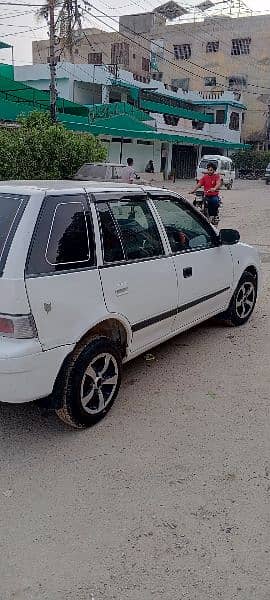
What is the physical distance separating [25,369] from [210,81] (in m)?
56.7

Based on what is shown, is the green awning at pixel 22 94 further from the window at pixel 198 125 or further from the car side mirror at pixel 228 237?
the car side mirror at pixel 228 237

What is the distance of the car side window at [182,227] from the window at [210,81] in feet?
178

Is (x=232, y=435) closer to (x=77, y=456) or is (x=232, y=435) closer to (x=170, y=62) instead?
(x=77, y=456)

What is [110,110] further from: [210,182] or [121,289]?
[121,289]

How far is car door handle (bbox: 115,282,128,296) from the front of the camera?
11.1ft

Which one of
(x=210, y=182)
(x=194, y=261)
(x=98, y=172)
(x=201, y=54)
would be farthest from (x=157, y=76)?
(x=194, y=261)

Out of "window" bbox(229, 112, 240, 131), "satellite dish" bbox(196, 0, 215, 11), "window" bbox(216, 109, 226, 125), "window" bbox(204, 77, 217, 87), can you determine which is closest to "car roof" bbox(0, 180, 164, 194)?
"window" bbox(216, 109, 226, 125)

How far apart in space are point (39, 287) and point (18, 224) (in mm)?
402

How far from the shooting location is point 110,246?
3410 millimetres

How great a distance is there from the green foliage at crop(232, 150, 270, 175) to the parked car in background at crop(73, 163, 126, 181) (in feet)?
97.1

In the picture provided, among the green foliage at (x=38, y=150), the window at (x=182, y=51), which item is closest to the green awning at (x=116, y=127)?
the green foliage at (x=38, y=150)

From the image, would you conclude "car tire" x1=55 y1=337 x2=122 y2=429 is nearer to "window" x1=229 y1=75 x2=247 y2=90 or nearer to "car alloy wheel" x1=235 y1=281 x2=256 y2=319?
"car alloy wheel" x1=235 y1=281 x2=256 y2=319

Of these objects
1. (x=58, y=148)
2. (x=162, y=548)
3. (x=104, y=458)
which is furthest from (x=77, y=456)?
(x=58, y=148)

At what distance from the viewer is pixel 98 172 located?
14023 millimetres
